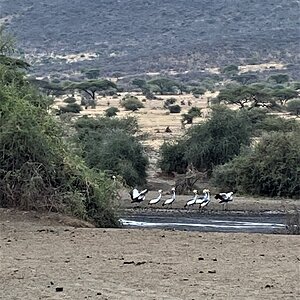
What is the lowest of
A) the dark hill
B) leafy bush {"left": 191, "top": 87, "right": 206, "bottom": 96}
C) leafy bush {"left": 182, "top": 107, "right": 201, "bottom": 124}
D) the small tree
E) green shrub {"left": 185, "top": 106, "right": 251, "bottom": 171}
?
the small tree

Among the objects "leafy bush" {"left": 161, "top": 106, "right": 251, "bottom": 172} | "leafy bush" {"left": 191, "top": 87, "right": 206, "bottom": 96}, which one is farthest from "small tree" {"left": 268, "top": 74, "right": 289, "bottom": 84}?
"leafy bush" {"left": 161, "top": 106, "right": 251, "bottom": 172}

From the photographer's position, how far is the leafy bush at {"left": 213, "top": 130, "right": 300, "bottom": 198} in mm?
36812

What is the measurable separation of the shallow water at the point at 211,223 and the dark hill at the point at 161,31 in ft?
253

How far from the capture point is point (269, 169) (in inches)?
1469

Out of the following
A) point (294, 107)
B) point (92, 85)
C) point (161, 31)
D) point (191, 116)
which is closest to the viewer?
point (191, 116)

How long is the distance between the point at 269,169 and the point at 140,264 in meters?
24.7

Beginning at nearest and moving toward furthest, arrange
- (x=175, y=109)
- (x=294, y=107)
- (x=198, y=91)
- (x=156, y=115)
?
1. (x=294, y=107)
2. (x=156, y=115)
3. (x=175, y=109)
4. (x=198, y=91)

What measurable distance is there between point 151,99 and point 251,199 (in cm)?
5079

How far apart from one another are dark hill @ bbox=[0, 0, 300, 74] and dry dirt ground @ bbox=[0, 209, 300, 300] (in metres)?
89.7

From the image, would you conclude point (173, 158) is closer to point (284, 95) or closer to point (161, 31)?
point (284, 95)

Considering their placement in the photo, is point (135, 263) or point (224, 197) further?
point (224, 197)

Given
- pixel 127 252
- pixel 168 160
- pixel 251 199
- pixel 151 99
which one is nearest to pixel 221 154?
pixel 168 160

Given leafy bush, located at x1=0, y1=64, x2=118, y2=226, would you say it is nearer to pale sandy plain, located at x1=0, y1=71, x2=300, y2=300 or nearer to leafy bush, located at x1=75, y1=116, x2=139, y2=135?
pale sandy plain, located at x1=0, y1=71, x2=300, y2=300

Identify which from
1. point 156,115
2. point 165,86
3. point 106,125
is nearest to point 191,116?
point 156,115
